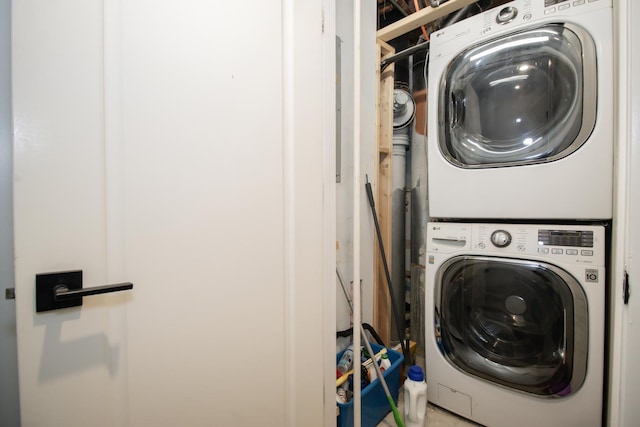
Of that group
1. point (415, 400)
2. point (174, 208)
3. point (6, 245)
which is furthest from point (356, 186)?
point (415, 400)

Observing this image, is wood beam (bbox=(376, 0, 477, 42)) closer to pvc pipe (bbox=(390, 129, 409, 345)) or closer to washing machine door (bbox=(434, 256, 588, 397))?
pvc pipe (bbox=(390, 129, 409, 345))

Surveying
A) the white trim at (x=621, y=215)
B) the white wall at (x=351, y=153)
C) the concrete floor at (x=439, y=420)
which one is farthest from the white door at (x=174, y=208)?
the white trim at (x=621, y=215)

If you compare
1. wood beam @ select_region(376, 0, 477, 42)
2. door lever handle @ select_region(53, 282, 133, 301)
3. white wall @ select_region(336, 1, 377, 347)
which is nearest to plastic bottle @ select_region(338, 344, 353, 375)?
white wall @ select_region(336, 1, 377, 347)

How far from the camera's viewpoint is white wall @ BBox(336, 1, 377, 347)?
1.38 metres

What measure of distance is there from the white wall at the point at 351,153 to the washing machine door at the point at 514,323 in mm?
420

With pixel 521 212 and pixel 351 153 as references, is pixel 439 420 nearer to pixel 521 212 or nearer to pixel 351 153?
pixel 521 212

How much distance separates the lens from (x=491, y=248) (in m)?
1.13

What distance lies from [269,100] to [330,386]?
110 centimetres

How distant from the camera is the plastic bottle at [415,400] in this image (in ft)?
3.71

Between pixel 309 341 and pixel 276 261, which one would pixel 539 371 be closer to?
pixel 309 341

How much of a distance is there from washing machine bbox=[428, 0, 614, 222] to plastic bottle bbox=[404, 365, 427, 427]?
0.82 meters

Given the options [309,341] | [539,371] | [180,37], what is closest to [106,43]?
[180,37]

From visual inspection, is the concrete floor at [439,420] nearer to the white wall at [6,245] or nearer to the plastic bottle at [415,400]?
the plastic bottle at [415,400]

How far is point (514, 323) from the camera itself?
1116 mm
